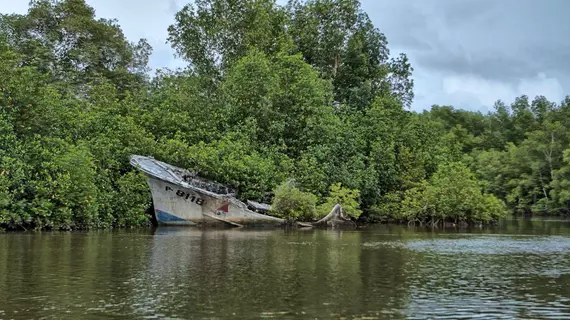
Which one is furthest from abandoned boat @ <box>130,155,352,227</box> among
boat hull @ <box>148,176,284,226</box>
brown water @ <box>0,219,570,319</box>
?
brown water @ <box>0,219,570,319</box>

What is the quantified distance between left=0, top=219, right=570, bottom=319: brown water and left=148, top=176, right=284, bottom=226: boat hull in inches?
524

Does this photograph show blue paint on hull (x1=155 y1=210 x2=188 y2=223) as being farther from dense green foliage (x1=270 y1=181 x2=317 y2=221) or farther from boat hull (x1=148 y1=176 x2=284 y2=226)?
dense green foliage (x1=270 y1=181 x2=317 y2=221)

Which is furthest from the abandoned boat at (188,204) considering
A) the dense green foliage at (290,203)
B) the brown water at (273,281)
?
the brown water at (273,281)

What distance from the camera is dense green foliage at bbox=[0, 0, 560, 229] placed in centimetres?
3116

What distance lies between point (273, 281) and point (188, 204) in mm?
23584

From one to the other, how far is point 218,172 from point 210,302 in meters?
27.5

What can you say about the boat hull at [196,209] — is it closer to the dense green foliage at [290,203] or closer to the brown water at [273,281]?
the dense green foliage at [290,203]

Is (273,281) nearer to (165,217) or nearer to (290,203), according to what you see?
(290,203)

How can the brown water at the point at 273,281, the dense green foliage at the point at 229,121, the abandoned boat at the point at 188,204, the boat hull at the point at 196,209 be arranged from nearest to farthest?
the brown water at the point at 273,281 → the dense green foliage at the point at 229,121 → the abandoned boat at the point at 188,204 → the boat hull at the point at 196,209

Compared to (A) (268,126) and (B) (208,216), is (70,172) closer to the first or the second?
(B) (208,216)

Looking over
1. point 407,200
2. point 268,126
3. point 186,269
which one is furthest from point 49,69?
point 186,269

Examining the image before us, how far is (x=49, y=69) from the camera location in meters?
55.7

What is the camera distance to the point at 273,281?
1377cm

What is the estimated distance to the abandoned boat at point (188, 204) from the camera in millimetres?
36062
